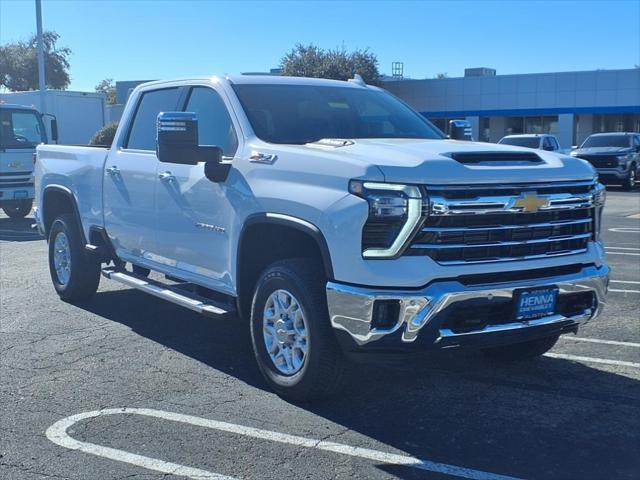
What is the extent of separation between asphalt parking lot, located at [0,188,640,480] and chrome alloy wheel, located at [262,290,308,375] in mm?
288

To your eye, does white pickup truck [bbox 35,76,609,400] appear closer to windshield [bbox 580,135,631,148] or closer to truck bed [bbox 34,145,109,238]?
truck bed [bbox 34,145,109,238]

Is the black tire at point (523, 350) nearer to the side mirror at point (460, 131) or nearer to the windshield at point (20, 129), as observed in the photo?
the side mirror at point (460, 131)

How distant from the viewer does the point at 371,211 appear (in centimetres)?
463

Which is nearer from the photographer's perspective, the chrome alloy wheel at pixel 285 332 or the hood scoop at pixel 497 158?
the hood scoop at pixel 497 158

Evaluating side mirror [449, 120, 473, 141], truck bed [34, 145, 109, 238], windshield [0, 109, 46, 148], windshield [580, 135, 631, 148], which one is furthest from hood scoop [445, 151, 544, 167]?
windshield [580, 135, 631, 148]

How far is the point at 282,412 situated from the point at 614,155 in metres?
23.8

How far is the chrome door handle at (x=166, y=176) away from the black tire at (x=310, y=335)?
4.82 ft

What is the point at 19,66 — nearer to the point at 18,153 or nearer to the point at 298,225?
the point at 18,153

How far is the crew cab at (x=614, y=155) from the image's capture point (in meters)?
26.6

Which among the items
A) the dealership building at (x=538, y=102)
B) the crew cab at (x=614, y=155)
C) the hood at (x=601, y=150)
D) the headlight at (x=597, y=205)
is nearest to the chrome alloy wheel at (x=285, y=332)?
the headlight at (x=597, y=205)

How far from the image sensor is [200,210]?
20.0 ft

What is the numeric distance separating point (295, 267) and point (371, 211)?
0.80m

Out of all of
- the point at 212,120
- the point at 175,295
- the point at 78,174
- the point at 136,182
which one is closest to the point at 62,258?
the point at 78,174

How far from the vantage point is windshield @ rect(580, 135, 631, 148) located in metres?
27.3
